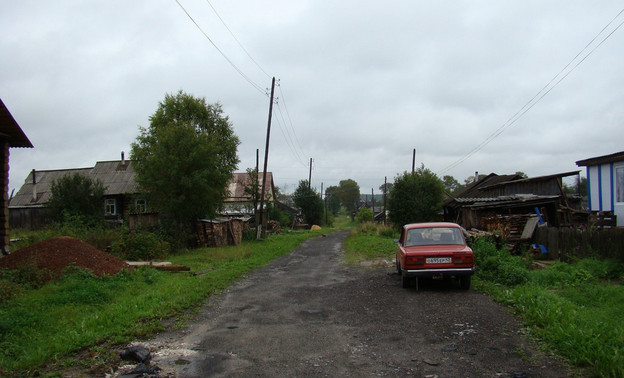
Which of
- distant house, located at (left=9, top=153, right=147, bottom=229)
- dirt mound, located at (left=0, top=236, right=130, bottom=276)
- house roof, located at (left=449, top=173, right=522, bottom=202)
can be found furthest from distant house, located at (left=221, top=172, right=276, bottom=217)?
dirt mound, located at (left=0, top=236, right=130, bottom=276)

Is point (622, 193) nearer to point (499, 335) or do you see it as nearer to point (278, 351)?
point (499, 335)

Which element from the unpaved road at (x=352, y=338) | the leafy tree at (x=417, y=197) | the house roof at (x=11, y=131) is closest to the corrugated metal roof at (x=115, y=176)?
the leafy tree at (x=417, y=197)

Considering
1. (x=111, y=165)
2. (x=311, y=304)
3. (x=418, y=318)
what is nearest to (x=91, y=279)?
(x=311, y=304)

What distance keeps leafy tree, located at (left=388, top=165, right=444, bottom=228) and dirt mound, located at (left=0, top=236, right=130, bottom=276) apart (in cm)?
2252

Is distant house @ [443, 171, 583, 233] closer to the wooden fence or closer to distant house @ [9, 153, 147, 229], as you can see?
the wooden fence

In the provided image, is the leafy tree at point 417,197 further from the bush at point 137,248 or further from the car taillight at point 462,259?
the car taillight at point 462,259

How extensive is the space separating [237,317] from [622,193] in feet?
52.6

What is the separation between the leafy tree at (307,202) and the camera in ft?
194

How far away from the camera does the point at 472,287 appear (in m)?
10.5

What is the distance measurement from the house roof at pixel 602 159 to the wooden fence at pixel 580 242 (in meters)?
4.81

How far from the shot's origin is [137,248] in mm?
18234

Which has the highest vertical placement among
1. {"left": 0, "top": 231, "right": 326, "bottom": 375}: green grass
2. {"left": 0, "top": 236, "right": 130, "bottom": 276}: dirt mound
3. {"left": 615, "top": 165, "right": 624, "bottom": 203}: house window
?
{"left": 615, "top": 165, "right": 624, "bottom": 203}: house window

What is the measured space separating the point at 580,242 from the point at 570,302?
623 centimetres

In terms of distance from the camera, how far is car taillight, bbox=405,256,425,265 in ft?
33.0
